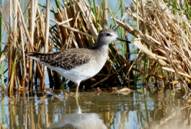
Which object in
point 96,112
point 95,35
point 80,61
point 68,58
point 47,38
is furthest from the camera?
point 95,35

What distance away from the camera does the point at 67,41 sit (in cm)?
998

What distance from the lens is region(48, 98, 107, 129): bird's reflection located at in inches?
309

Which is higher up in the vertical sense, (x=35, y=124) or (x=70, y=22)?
(x=70, y=22)

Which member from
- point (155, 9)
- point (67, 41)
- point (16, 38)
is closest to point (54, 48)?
point (67, 41)

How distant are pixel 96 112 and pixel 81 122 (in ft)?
1.74

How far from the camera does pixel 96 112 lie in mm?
8547

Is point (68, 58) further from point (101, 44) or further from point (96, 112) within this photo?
point (96, 112)

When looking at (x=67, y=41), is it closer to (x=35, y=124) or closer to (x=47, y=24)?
(x=47, y=24)

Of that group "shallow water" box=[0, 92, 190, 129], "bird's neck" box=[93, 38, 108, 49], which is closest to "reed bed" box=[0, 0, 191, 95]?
"bird's neck" box=[93, 38, 108, 49]

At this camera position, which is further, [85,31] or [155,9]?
[85,31]

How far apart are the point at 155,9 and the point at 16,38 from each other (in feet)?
6.31

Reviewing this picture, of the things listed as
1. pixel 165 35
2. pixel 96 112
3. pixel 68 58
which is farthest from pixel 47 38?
pixel 165 35

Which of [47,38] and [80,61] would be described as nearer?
[47,38]

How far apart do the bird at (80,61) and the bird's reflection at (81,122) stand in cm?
116
